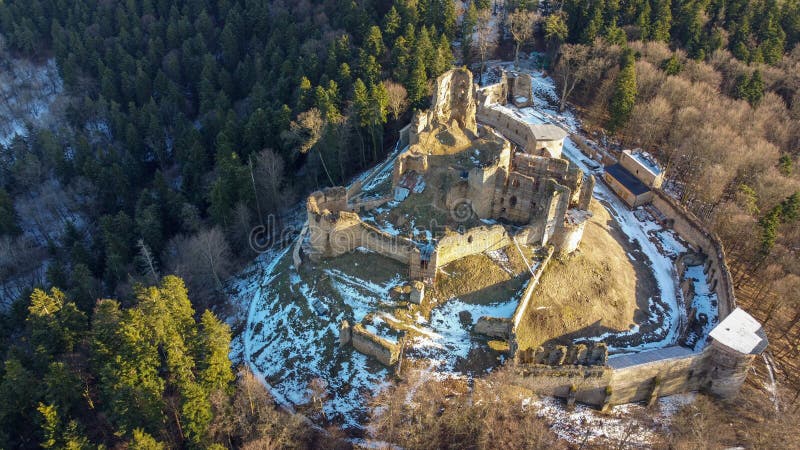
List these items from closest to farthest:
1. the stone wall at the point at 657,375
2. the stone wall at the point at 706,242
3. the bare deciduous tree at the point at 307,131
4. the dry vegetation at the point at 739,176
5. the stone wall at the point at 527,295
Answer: the stone wall at the point at 657,375 < the dry vegetation at the point at 739,176 < the stone wall at the point at 527,295 < the stone wall at the point at 706,242 < the bare deciduous tree at the point at 307,131

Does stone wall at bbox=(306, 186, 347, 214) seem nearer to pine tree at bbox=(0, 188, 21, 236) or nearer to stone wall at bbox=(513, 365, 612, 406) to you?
stone wall at bbox=(513, 365, 612, 406)

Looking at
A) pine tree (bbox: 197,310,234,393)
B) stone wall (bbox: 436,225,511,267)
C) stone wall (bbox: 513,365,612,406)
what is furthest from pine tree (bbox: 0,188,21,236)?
stone wall (bbox: 513,365,612,406)

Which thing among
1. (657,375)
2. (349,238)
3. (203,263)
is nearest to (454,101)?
(349,238)

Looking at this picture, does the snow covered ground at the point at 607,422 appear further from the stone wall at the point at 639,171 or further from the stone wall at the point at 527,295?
the stone wall at the point at 639,171

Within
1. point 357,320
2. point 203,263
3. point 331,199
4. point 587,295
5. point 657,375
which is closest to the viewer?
point 657,375

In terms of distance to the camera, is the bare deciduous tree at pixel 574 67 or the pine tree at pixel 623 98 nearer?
the pine tree at pixel 623 98

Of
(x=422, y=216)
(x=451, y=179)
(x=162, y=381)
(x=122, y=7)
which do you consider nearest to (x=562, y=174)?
(x=451, y=179)

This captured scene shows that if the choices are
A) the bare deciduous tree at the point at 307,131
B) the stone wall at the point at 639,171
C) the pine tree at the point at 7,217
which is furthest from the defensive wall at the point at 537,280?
the pine tree at the point at 7,217

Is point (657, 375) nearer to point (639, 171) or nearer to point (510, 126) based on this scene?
point (639, 171)

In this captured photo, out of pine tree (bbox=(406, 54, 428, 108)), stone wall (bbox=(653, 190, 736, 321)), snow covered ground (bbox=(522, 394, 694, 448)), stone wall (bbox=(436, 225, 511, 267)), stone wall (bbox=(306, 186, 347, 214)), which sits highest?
pine tree (bbox=(406, 54, 428, 108))
